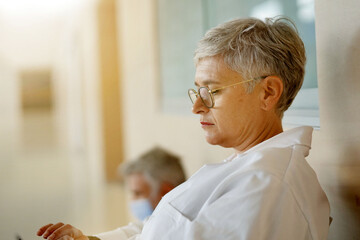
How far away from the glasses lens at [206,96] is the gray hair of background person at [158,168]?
161 cm

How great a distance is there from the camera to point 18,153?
12.0m

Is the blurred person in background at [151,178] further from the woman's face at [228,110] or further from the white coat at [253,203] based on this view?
the white coat at [253,203]

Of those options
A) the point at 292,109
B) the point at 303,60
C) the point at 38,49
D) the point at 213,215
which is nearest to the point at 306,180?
the point at 213,215

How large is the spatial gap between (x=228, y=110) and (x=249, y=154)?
23 cm

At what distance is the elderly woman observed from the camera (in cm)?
116

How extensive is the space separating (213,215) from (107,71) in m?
7.61

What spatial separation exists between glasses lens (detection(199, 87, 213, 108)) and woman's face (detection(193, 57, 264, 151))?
0.01 meters

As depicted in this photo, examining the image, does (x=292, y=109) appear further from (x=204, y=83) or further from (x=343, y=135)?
(x=204, y=83)

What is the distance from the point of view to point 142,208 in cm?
298

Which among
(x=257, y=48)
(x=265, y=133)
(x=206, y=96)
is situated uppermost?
(x=257, y=48)

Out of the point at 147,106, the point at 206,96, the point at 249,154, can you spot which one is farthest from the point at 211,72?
the point at 147,106

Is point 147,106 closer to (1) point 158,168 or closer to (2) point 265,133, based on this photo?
(1) point 158,168

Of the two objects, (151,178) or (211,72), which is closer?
(211,72)

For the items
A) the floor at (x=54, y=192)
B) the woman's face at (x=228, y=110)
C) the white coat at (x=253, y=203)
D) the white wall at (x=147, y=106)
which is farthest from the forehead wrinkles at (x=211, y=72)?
the white wall at (x=147, y=106)
